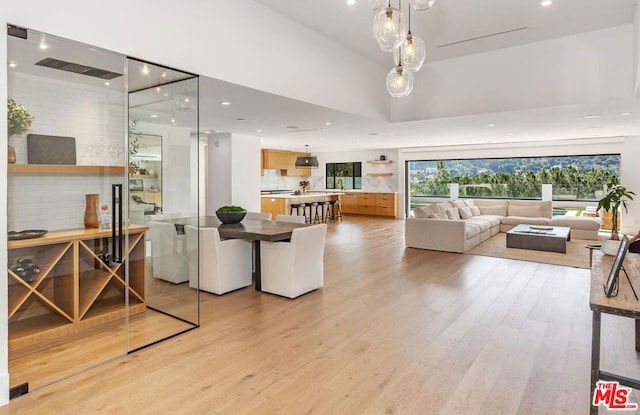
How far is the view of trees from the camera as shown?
10.1 meters

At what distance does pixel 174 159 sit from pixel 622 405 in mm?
3996

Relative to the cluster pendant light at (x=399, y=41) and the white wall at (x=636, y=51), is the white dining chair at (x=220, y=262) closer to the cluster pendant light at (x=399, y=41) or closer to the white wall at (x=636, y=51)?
the cluster pendant light at (x=399, y=41)

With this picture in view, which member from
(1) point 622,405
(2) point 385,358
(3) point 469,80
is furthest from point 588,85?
(2) point 385,358

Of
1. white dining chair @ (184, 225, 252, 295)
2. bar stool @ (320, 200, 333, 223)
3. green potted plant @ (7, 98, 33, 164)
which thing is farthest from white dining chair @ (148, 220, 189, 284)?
bar stool @ (320, 200, 333, 223)

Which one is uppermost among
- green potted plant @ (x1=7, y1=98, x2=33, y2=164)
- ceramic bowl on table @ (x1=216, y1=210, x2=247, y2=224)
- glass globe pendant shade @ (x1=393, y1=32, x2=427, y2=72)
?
glass globe pendant shade @ (x1=393, y1=32, x2=427, y2=72)

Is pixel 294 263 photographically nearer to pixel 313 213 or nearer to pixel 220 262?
pixel 220 262

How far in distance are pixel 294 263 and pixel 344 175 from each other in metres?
10.9

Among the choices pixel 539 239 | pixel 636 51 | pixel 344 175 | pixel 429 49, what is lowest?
pixel 539 239

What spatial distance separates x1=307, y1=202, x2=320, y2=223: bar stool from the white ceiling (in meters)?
4.28

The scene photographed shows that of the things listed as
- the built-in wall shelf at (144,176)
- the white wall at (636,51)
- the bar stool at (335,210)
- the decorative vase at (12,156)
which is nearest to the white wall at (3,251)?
the decorative vase at (12,156)

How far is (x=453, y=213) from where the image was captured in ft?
28.2

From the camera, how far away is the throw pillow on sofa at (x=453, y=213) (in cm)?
823

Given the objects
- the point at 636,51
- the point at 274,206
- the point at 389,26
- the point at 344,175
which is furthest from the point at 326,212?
the point at 389,26

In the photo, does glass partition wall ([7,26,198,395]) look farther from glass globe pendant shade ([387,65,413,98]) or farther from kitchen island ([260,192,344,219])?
kitchen island ([260,192,344,219])
